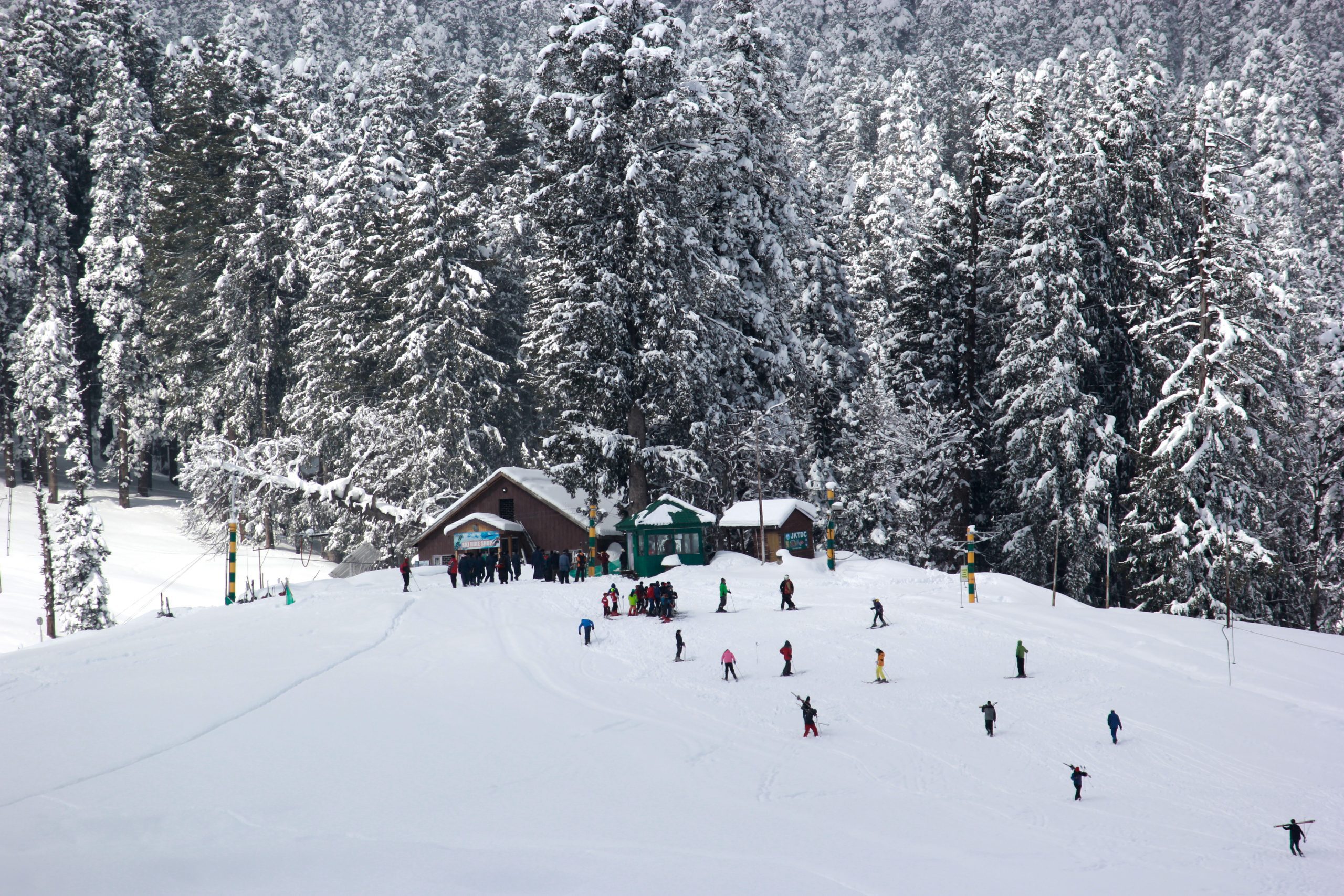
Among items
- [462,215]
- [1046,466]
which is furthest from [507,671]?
[462,215]

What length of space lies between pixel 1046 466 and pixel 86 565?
39304 mm

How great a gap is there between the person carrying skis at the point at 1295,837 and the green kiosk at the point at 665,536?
73.4 ft

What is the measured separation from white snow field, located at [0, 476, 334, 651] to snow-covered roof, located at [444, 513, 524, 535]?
842 cm

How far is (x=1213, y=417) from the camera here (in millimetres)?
33344

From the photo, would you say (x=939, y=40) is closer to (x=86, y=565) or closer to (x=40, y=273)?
(x=40, y=273)

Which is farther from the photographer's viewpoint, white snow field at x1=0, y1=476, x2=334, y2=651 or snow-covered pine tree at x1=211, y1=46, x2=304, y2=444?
snow-covered pine tree at x1=211, y1=46, x2=304, y2=444

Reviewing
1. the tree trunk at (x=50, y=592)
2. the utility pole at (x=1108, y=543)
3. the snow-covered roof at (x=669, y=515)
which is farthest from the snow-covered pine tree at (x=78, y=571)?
the utility pole at (x=1108, y=543)

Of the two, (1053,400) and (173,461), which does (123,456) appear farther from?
(1053,400)

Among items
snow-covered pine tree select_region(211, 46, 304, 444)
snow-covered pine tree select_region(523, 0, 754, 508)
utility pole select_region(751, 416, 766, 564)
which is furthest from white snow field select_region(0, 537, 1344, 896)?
snow-covered pine tree select_region(211, 46, 304, 444)

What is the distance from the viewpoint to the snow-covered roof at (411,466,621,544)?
43.9 m

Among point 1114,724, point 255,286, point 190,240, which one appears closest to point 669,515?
point 1114,724

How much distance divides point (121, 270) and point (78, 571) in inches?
906

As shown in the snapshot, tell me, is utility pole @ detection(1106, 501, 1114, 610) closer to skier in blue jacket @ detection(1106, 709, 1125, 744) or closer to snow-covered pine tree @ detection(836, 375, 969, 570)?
snow-covered pine tree @ detection(836, 375, 969, 570)

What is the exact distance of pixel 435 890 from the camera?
45.5ft
